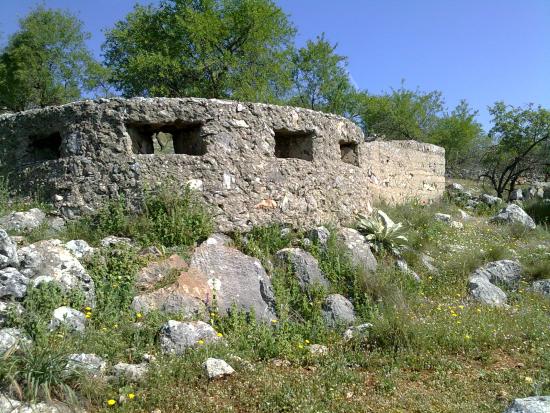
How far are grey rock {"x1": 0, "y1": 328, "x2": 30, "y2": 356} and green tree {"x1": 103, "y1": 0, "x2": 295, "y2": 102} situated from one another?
13.4 m

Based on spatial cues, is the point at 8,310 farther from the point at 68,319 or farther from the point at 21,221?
the point at 21,221

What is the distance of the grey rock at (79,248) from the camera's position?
5.77 meters

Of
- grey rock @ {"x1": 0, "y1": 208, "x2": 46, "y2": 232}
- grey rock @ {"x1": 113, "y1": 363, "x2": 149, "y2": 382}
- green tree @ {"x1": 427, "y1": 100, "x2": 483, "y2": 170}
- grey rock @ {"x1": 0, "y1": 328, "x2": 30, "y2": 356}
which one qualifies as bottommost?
grey rock @ {"x1": 113, "y1": 363, "x2": 149, "y2": 382}

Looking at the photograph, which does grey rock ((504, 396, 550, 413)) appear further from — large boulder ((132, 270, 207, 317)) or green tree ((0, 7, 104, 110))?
green tree ((0, 7, 104, 110))

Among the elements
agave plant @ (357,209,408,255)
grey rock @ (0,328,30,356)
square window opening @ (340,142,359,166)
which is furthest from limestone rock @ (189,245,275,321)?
square window opening @ (340,142,359,166)

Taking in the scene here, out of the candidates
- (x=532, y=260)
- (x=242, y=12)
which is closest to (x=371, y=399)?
(x=532, y=260)

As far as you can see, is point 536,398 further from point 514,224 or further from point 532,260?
point 514,224

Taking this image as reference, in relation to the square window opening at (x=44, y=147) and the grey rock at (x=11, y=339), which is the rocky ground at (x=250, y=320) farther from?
the square window opening at (x=44, y=147)

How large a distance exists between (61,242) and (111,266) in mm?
636

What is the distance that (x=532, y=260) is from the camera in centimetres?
825

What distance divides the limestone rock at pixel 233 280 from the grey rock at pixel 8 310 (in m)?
1.80

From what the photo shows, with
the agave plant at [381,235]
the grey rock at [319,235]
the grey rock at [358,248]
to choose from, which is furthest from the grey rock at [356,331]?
the agave plant at [381,235]

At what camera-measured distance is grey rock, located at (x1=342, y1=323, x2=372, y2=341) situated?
5.54 meters

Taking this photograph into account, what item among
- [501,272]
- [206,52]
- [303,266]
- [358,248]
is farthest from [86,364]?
[206,52]
